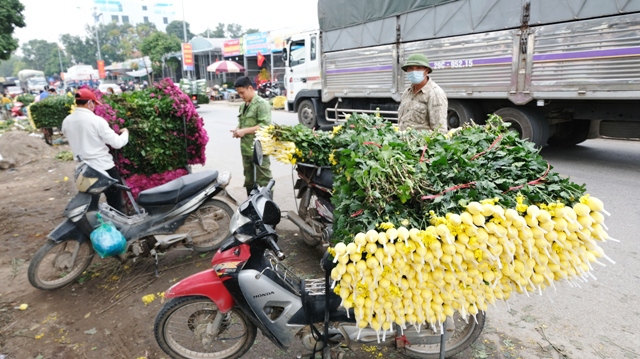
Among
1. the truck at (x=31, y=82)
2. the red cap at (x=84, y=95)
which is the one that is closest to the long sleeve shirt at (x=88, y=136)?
the red cap at (x=84, y=95)

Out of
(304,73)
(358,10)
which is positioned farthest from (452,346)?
(304,73)

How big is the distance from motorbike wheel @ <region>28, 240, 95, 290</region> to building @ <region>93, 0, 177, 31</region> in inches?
3875

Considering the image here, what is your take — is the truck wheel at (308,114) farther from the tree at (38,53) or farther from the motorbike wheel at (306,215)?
the tree at (38,53)

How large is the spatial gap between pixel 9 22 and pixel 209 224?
12.7ft

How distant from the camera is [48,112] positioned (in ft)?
39.4

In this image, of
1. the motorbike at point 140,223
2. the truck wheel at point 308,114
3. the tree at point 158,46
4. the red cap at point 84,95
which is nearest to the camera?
the motorbike at point 140,223

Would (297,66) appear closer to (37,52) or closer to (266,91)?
(266,91)

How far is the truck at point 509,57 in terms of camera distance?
6.12 meters

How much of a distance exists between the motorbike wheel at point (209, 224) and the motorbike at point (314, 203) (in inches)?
27.0

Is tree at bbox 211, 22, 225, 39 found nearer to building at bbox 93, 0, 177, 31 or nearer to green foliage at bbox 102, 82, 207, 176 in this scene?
building at bbox 93, 0, 177, 31

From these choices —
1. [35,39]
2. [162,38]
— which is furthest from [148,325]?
[35,39]

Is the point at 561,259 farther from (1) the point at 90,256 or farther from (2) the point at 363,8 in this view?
(2) the point at 363,8

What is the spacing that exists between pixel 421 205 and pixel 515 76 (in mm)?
6359

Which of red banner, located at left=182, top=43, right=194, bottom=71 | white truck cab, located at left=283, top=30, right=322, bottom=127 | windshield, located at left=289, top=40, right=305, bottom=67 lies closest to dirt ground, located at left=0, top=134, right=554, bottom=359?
white truck cab, located at left=283, top=30, right=322, bottom=127
